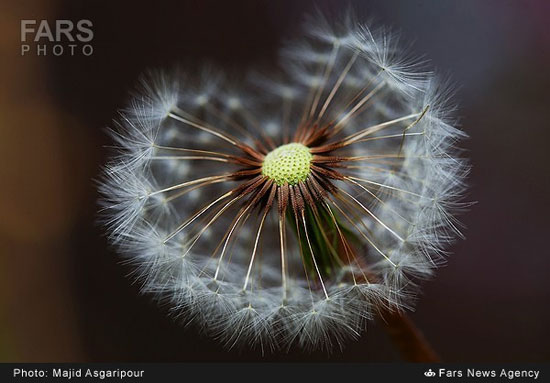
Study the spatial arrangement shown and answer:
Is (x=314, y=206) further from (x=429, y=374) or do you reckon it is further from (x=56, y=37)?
(x=56, y=37)

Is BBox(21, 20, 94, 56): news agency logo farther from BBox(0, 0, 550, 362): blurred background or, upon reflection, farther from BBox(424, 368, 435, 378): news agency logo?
BBox(424, 368, 435, 378): news agency logo

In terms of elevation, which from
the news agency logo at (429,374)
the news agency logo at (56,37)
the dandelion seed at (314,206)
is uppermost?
the news agency logo at (56,37)

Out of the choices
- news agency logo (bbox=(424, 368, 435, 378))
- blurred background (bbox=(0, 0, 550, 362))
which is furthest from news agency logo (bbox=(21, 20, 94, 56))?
news agency logo (bbox=(424, 368, 435, 378))

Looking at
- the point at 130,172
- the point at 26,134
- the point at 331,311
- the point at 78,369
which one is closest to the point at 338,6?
the point at 130,172

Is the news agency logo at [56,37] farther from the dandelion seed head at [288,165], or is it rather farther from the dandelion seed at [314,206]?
the dandelion seed head at [288,165]

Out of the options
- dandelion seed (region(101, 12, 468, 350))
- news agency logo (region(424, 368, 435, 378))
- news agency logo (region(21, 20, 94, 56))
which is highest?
news agency logo (region(21, 20, 94, 56))

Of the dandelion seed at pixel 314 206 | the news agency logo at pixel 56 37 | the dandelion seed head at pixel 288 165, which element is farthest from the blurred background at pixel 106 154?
the dandelion seed head at pixel 288 165

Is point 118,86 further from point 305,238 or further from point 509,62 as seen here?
point 509,62
